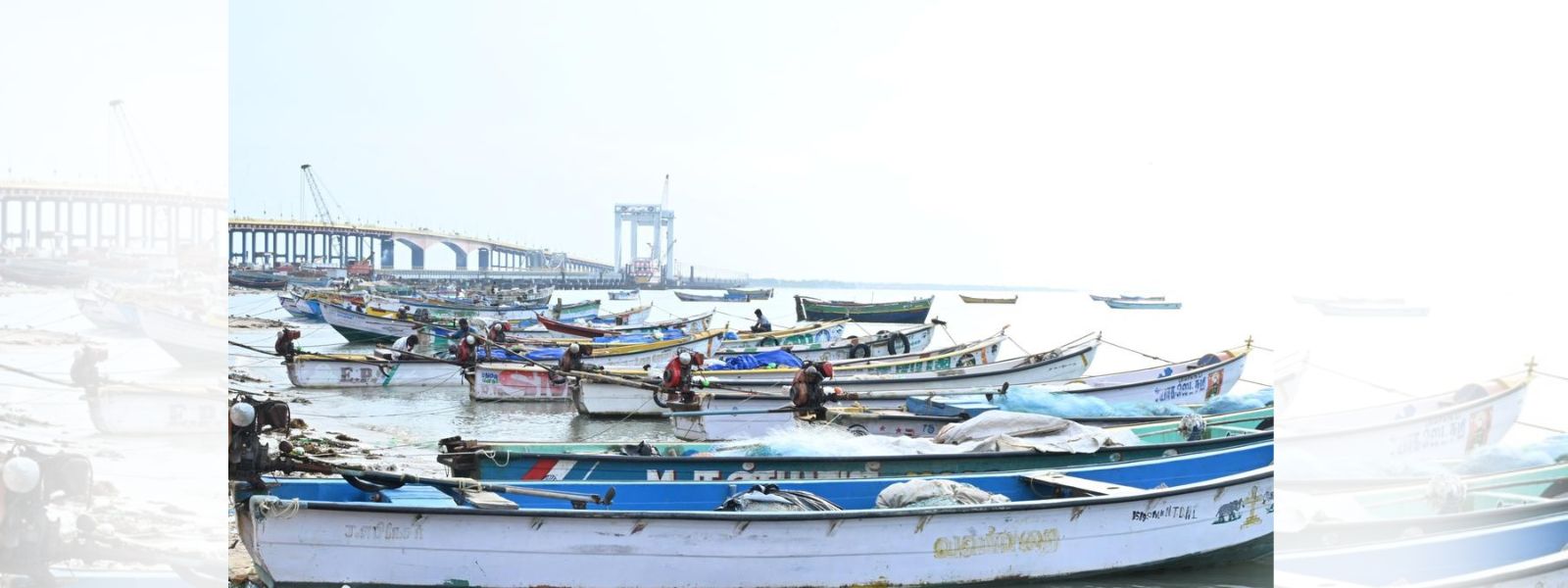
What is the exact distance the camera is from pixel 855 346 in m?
11.4

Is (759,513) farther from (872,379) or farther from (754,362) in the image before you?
(754,362)

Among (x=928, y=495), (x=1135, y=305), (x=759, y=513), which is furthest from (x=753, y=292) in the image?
(x=759, y=513)

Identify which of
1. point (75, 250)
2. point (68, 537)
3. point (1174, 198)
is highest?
point (1174, 198)

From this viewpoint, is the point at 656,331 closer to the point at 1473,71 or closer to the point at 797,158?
the point at 797,158

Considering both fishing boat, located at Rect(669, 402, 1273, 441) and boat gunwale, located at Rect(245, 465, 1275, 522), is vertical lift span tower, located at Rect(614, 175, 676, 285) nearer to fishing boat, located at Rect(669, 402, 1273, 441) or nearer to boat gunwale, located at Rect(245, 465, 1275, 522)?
fishing boat, located at Rect(669, 402, 1273, 441)

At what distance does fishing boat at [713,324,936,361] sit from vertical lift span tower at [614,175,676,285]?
5.63 metres

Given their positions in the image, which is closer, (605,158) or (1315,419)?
(1315,419)

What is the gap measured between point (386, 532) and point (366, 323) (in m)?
12.6

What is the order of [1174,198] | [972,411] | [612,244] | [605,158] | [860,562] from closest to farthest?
[1174,198] < [860,562] < [972,411] < [605,158] < [612,244]

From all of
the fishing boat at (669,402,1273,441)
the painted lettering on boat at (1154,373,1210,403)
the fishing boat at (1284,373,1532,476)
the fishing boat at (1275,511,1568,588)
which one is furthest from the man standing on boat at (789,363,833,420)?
the fishing boat at (1275,511,1568,588)

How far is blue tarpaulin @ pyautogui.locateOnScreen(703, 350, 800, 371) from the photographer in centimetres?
890

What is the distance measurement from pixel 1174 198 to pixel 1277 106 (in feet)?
1.80

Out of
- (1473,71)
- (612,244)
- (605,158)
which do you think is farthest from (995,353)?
(612,244)

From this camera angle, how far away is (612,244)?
71.5 ft
